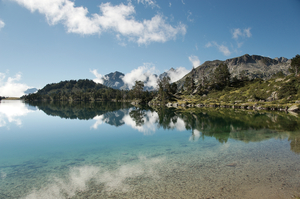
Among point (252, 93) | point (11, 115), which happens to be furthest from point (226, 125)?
point (252, 93)

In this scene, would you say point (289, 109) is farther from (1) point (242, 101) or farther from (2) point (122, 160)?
(2) point (122, 160)

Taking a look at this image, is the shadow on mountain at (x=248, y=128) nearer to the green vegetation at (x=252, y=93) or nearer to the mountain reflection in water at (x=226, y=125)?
the mountain reflection in water at (x=226, y=125)

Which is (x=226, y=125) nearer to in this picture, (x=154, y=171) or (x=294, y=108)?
(x=154, y=171)

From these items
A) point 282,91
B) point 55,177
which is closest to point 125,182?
point 55,177

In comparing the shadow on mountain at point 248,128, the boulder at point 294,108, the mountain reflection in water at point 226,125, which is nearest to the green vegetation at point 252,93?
the boulder at point 294,108

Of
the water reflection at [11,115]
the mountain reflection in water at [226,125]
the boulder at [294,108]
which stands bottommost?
the water reflection at [11,115]

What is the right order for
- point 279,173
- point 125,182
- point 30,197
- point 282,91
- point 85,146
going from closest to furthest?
point 30,197
point 125,182
point 279,173
point 85,146
point 282,91

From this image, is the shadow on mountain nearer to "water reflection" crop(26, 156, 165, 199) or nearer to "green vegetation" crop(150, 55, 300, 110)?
"water reflection" crop(26, 156, 165, 199)

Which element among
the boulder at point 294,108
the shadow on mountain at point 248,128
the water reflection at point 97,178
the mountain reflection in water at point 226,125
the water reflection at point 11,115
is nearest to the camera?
the water reflection at point 97,178

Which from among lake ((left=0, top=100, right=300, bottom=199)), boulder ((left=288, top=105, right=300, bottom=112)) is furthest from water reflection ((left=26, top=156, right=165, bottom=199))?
boulder ((left=288, top=105, right=300, bottom=112))

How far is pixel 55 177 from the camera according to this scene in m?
14.5

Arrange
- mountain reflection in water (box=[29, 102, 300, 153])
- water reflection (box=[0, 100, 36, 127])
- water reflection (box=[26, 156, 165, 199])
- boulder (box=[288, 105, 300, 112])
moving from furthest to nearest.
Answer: boulder (box=[288, 105, 300, 112]) < water reflection (box=[0, 100, 36, 127]) < mountain reflection in water (box=[29, 102, 300, 153]) < water reflection (box=[26, 156, 165, 199])

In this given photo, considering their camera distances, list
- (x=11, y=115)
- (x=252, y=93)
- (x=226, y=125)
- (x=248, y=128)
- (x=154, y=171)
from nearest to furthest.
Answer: (x=154, y=171), (x=248, y=128), (x=226, y=125), (x=11, y=115), (x=252, y=93)

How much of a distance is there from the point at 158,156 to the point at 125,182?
23.8 feet
